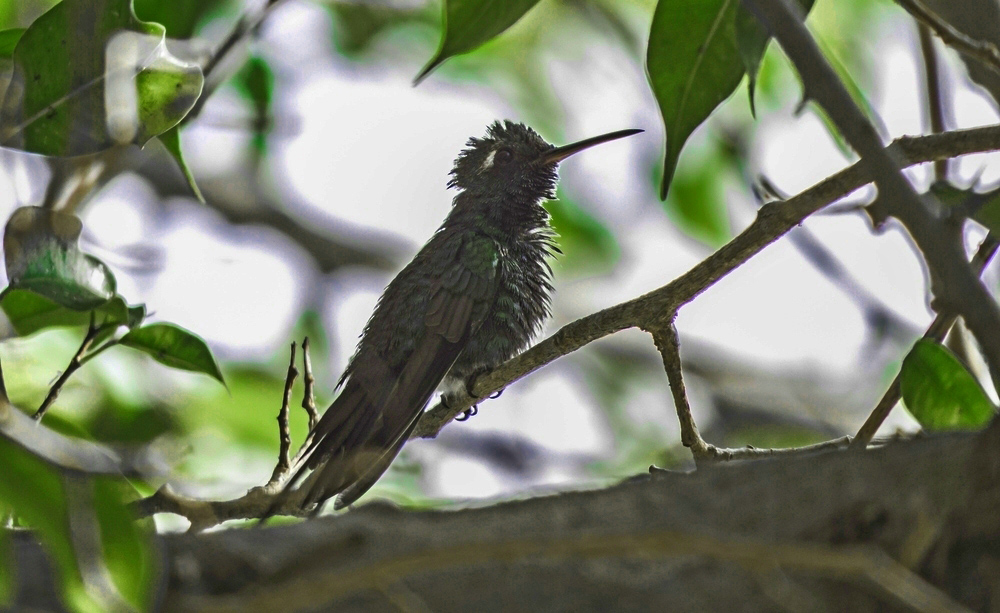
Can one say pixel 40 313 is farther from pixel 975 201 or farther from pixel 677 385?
pixel 975 201

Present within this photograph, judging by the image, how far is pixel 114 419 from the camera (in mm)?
4836

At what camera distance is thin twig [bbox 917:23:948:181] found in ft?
11.5

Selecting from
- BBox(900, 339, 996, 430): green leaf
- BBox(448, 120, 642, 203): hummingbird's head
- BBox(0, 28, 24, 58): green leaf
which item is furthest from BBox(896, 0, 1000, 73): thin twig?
BBox(448, 120, 642, 203): hummingbird's head

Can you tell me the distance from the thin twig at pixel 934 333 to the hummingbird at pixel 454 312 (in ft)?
5.85

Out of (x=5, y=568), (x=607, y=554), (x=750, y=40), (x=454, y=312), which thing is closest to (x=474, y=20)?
(x=750, y=40)

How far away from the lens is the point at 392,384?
13.9ft

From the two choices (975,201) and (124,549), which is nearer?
(124,549)

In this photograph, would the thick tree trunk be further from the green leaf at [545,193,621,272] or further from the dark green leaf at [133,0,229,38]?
the green leaf at [545,193,621,272]

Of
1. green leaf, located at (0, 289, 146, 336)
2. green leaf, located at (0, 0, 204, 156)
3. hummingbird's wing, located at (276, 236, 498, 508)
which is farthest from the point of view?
hummingbird's wing, located at (276, 236, 498, 508)

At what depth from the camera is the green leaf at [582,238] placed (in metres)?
7.66

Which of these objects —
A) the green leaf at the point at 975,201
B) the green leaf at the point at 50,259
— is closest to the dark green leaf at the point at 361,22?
the green leaf at the point at 50,259

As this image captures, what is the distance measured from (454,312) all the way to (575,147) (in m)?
1.34

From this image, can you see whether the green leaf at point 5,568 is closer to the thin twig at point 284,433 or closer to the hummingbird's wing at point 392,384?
the thin twig at point 284,433

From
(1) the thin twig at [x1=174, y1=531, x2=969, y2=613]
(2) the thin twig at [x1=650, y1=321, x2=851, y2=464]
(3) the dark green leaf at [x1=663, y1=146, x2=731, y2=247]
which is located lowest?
(1) the thin twig at [x1=174, y1=531, x2=969, y2=613]
